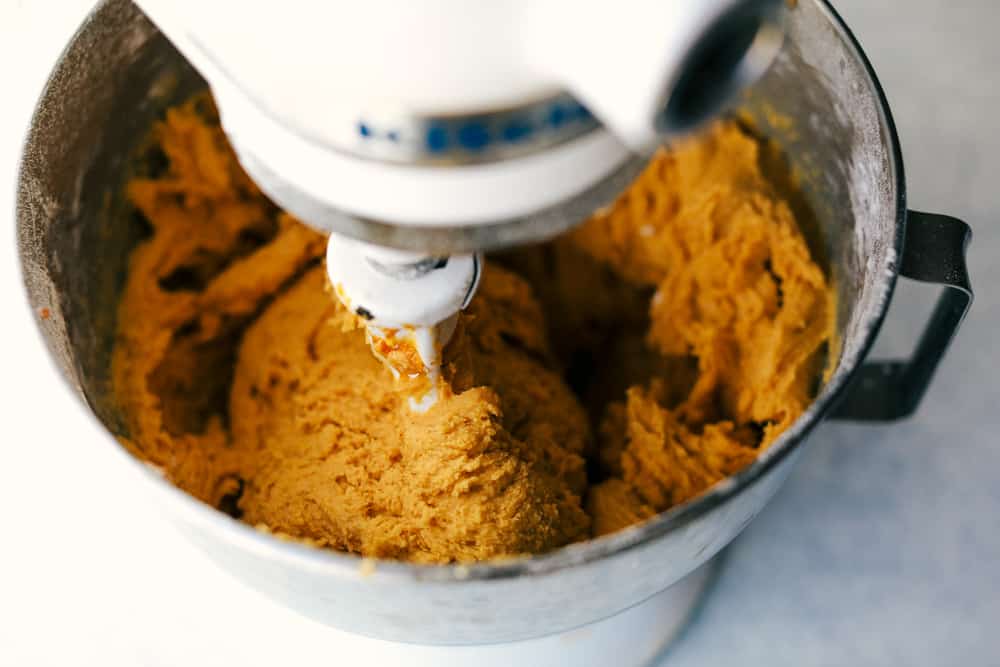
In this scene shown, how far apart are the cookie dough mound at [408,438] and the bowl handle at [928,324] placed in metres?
0.22

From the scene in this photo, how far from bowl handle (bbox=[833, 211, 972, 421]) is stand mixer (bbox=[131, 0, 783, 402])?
250 millimetres

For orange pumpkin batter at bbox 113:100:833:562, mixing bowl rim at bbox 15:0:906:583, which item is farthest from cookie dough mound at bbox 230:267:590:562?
mixing bowl rim at bbox 15:0:906:583

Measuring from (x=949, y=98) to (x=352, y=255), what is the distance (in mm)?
733

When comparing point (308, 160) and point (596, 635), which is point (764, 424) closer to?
point (596, 635)

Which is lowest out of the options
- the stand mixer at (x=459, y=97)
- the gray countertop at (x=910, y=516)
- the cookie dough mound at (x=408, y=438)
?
the gray countertop at (x=910, y=516)

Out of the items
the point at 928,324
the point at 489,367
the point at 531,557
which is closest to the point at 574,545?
the point at 531,557

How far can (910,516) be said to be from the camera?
36.2 inches

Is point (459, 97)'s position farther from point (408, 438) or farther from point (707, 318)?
point (707, 318)

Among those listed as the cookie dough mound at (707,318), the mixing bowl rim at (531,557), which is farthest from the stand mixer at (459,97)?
the cookie dough mound at (707,318)

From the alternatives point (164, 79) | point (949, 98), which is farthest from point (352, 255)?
point (949, 98)

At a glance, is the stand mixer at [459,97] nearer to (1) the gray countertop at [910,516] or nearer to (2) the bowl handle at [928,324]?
(2) the bowl handle at [928,324]

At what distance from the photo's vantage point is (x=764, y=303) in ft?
2.66

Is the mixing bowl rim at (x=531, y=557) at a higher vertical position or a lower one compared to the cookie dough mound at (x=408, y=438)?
Result: higher

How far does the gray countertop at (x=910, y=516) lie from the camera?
2.84ft
